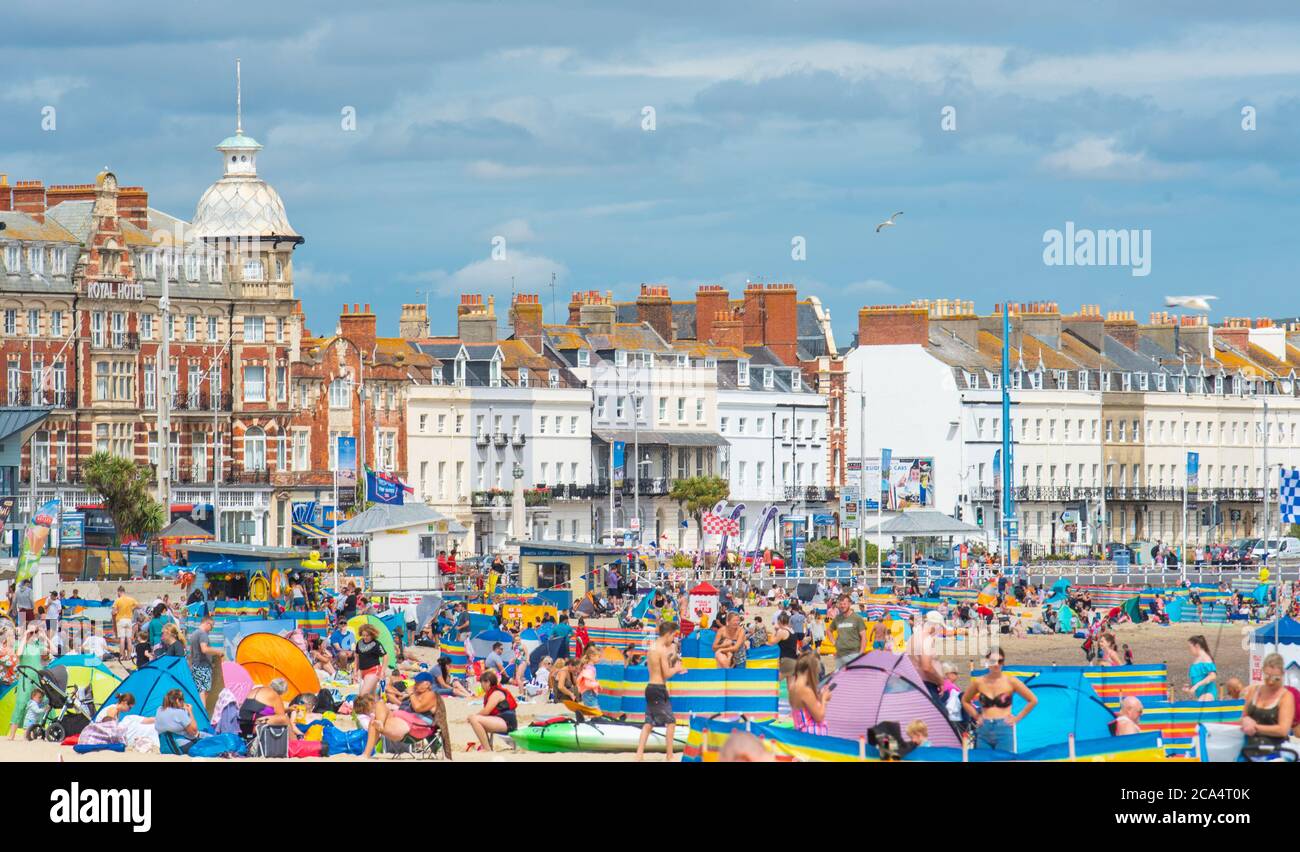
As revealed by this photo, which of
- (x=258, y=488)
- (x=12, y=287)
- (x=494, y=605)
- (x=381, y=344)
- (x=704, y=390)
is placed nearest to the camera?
(x=494, y=605)

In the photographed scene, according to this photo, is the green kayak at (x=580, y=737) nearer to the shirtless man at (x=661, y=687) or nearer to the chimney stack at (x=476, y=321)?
the shirtless man at (x=661, y=687)

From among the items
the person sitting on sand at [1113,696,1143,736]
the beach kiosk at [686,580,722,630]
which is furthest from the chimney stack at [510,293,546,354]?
the person sitting on sand at [1113,696,1143,736]

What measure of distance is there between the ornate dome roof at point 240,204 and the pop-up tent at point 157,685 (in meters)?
46.7

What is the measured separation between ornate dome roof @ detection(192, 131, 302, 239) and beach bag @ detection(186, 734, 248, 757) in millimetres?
48446

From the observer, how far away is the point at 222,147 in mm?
71625

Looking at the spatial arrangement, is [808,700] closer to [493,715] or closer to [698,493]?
[493,715]

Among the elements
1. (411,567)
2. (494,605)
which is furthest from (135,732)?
(411,567)

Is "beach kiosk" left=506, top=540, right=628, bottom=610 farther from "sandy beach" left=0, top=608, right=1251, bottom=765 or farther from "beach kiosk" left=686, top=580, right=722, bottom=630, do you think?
"sandy beach" left=0, top=608, right=1251, bottom=765

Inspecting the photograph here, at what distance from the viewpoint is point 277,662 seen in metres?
26.7

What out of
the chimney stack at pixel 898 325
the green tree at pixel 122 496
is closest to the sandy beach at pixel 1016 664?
the green tree at pixel 122 496

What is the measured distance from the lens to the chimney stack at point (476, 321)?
255ft

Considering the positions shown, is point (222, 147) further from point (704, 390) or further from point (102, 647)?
point (102, 647)
